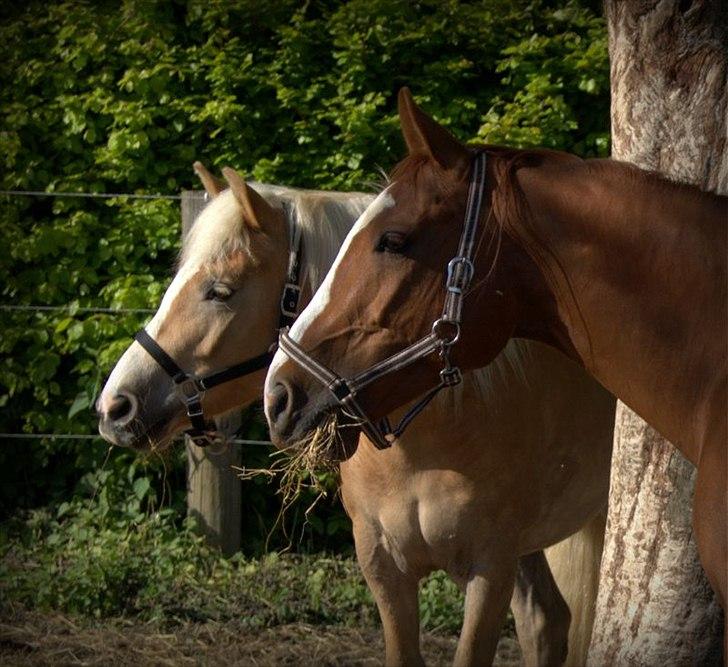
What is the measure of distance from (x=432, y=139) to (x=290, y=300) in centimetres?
114

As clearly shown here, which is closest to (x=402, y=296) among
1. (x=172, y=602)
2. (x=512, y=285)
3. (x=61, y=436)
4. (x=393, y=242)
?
(x=393, y=242)

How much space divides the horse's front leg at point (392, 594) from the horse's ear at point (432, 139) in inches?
59.5

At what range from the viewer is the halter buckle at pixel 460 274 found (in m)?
2.61

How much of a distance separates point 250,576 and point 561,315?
334 centimetres

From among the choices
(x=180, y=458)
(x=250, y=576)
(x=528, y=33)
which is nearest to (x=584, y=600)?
(x=250, y=576)

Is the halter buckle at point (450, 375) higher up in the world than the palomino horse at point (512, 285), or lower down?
lower down

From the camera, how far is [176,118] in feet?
20.0

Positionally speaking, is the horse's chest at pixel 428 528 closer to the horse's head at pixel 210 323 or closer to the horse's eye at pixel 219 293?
the horse's head at pixel 210 323

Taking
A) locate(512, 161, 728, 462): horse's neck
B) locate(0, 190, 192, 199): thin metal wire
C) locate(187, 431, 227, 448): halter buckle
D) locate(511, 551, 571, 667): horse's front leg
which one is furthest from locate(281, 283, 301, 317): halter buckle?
locate(0, 190, 192, 199): thin metal wire

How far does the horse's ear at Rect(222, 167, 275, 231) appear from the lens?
369 centimetres

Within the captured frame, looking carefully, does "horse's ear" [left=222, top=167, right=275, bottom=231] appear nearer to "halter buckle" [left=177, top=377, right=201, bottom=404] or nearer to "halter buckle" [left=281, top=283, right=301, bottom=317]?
"halter buckle" [left=281, top=283, right=301, bottom=317]

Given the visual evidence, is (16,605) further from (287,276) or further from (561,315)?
(561,315)

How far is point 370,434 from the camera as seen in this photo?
9.15 ft

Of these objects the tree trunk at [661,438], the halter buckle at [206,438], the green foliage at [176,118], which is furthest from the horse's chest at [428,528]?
the green foliage at [176,118]
